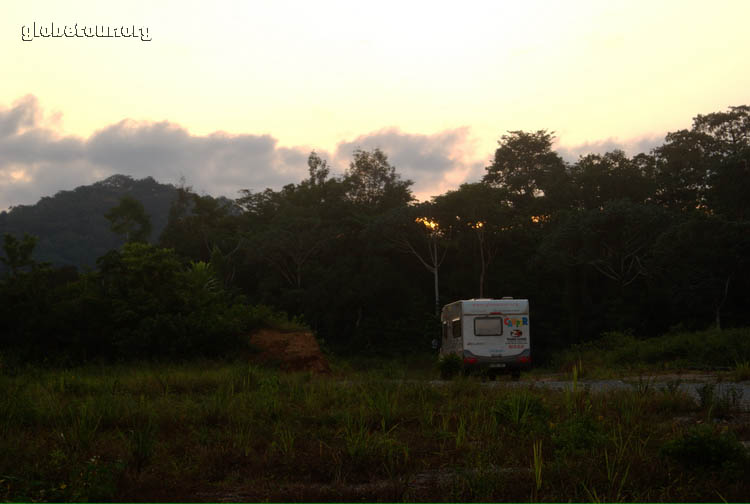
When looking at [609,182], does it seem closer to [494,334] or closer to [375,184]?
[375,184]

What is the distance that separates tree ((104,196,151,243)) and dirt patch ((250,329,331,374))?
5321 centimetres

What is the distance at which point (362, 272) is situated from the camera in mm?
55312

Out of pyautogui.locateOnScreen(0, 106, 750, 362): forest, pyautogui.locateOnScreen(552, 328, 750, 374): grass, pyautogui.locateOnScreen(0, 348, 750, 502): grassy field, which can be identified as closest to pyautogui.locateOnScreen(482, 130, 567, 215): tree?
pyautogui.locateOnScreen(0, 106, 750, 362): forest

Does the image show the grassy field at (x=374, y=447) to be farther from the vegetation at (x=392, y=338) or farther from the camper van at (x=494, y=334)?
the camper van at (x=494, y=334)

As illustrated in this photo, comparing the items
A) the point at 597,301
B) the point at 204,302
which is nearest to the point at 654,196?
the point at 597,301

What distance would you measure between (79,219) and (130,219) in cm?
4805

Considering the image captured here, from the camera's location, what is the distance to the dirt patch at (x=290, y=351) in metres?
23.7

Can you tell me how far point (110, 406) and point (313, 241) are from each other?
47.1m

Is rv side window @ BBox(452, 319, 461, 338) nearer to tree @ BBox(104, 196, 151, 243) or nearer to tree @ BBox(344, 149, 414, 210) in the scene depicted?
tree @ BBox(344, 149, 414, 210)

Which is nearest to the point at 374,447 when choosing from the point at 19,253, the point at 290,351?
the point at 290,351

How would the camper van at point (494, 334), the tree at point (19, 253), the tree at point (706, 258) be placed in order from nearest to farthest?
the camper van at point (494, 334) < the tree at point (706, 258) < the tree at point (19, 253)

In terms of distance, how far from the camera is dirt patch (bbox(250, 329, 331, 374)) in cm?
2369

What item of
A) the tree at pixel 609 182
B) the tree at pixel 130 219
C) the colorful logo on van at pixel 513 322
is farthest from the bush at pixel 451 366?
the tree at pixel 130 219

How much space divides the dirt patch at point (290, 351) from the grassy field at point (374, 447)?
41.0ft
